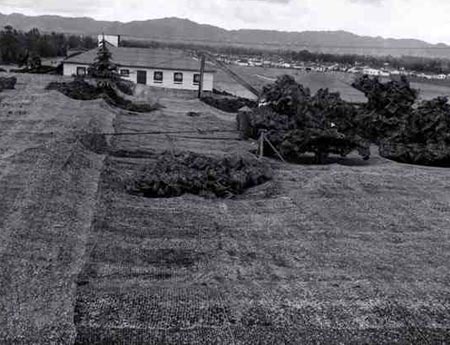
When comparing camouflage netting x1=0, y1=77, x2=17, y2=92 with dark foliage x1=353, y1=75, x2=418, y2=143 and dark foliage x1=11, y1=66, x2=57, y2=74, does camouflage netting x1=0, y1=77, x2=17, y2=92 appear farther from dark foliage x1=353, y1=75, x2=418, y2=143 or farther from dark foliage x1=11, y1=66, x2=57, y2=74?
dark foliage x1=353, y1=75, x2=418, y2=143

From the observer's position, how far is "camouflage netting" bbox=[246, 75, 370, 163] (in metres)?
25.4

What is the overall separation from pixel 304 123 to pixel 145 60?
28.4 metres

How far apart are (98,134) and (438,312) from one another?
17.0 m

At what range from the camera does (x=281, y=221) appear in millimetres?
16734

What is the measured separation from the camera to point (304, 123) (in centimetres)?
2911

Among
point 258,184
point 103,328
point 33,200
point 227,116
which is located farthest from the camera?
point 227,116

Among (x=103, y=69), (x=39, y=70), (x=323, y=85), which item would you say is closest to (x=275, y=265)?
(x=103, y=69)

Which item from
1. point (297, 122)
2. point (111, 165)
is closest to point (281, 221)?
point (111, 165)

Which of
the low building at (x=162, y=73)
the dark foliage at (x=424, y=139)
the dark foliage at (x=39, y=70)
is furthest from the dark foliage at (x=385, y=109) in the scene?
the dark foliage at (x=39, y=70)

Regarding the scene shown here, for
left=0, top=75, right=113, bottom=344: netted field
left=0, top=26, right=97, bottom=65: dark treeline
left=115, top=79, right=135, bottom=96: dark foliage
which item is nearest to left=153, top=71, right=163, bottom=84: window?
left=115, top=79, right=135, bottom=96: dark foliage

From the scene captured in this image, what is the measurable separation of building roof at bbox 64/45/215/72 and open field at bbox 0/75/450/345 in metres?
29.8

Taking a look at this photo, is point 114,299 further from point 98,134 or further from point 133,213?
point 98,134

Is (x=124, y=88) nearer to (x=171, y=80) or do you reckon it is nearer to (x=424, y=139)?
(x=171, y=80)

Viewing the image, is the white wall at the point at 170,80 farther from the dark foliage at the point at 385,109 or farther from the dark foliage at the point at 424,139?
the dark foliage at the point at 424,139
